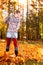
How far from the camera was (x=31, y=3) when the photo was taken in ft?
12.6

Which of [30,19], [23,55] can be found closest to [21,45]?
[23,55]

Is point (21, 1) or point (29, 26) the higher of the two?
point (21, 1)

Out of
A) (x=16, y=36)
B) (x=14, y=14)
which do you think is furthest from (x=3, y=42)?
(x=14, y=14)

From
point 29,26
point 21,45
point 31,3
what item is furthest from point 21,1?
point 21,45

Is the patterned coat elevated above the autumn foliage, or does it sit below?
above

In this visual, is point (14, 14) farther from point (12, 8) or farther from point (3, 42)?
point (3, 42)

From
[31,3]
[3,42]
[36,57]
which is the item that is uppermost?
[31,3]

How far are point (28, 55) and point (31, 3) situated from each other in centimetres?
78

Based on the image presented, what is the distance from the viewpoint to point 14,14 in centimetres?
379

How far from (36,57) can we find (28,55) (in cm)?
12

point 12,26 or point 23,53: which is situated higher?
point 12,26

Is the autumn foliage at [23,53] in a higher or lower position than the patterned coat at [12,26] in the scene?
lower

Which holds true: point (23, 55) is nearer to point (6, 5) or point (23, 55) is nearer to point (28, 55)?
point (28, 55)

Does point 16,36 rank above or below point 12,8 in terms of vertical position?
below
